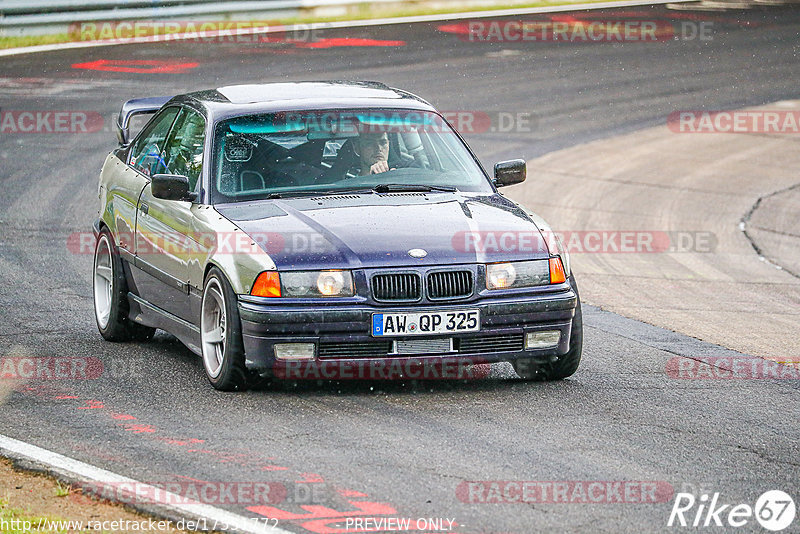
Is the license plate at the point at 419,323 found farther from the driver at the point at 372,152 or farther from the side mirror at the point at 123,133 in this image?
the side mirror at the point at 123,133

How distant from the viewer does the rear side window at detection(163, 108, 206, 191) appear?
8859mm

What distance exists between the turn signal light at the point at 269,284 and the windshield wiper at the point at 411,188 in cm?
127

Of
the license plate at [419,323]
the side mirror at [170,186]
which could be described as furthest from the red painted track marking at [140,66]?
the license plate at [419,323]

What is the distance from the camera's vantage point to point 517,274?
25.7 feet

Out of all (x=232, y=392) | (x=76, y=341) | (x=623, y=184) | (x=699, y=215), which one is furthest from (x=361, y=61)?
(x=232, y=392)

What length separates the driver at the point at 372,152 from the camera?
8789 millimetres

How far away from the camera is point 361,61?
79.7ft

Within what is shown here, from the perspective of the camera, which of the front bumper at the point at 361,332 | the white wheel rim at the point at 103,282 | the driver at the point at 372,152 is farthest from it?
the white wheel rim at the point at 103,282

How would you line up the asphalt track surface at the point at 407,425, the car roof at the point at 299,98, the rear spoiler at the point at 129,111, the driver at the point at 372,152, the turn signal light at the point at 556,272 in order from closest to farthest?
the asphalt track surface at the point at 407,425, the turn signal light at the point at 556,272, the driver at the point at 372,152, the car roof at the point at 299,98, the rear spoiler at the point at 129,111

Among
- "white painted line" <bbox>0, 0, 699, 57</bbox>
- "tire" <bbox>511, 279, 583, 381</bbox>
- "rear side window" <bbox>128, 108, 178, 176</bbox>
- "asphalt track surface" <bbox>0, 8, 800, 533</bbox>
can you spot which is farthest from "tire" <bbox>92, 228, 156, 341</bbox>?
"white painted line" <bbox>0, 0, 699, 57</bbox>

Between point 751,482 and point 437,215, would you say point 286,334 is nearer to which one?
point 437,215

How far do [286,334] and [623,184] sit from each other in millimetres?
10938

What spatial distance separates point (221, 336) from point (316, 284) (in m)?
0.77

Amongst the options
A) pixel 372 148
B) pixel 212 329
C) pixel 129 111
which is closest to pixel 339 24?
pixel 129 111
